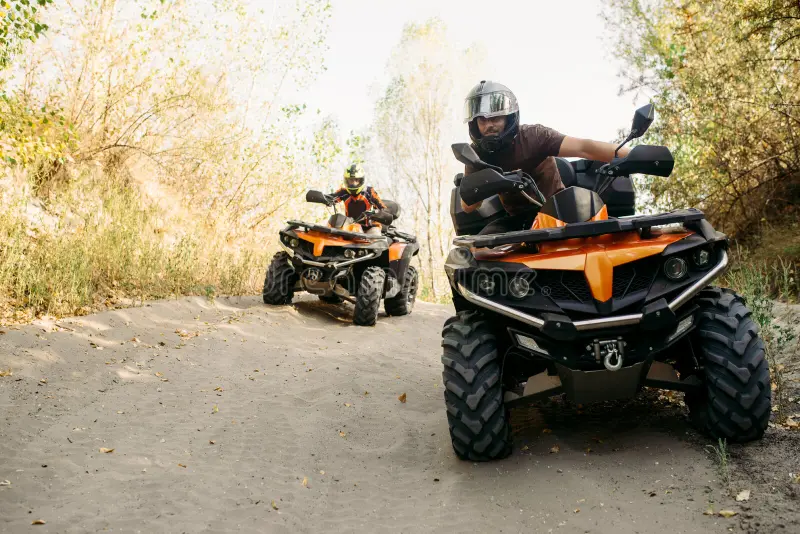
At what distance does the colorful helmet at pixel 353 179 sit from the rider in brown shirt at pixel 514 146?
21.0ft

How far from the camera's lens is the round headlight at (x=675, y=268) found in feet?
11.9

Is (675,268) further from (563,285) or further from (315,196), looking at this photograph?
(315,196)

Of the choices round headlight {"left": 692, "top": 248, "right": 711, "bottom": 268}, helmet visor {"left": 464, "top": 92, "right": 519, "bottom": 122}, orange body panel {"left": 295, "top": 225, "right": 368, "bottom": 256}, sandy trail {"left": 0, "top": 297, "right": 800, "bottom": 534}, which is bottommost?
sandy trail {"left": 0, "top": 297, "right": 800, "bottom": 534}

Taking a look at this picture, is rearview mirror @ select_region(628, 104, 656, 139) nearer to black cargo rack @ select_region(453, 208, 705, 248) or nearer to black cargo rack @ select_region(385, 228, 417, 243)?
black cargo rack @ select_region(453, 208, 705, 248)

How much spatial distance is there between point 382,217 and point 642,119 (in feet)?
23.1

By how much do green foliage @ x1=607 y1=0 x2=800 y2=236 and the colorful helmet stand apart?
5.58 m

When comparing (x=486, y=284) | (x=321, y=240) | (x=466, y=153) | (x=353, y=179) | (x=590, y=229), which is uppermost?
(x=353, y=179)

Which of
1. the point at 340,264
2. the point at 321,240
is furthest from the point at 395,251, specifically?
the point at 321,240

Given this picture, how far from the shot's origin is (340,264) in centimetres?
952

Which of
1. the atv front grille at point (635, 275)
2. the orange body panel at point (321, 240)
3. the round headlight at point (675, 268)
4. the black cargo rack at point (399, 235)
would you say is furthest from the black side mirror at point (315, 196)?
the round headlight at point (675, 268)

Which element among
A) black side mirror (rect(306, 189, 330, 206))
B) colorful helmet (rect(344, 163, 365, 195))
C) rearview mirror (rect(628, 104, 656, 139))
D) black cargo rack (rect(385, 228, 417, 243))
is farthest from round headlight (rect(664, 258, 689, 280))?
colorful helmet (rect(344, 163, 365, 195))

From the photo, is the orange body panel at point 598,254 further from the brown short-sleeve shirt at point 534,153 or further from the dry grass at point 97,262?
the dry grass at point 97,262

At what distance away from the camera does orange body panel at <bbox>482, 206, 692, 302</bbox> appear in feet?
11.6

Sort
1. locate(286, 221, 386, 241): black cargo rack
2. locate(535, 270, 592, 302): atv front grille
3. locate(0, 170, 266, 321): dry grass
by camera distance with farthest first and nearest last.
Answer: locate(286, 221, 386, 241): black cargo rack → locate(0, 170, 266, 321): dry grass → locate(535, 270, 592, 302): atv front grille
